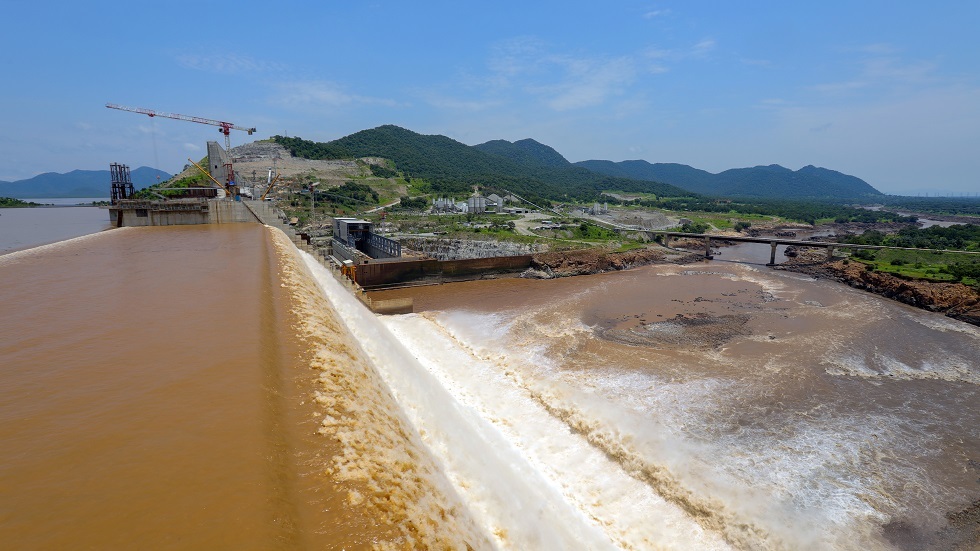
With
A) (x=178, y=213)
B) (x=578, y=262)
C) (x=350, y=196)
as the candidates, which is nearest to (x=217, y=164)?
(x=178, y=213)

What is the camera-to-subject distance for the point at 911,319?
24969mm

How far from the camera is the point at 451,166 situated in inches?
5389

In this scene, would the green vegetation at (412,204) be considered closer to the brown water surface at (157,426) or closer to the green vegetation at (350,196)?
the green vegetation at (350,196)

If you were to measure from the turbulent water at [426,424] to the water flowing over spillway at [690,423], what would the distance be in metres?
0.07

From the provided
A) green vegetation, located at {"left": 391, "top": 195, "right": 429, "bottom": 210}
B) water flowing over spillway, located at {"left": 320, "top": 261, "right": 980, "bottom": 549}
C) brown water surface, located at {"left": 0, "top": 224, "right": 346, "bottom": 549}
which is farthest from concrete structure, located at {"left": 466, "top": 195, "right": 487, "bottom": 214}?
brown water surface, located at {"left": 0, "top": 224, "right": 346, "bottom": 549}

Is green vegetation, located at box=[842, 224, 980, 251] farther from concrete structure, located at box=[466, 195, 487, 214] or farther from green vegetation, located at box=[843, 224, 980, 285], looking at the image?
concrete structure, located at box=[466, 195, 487, 214]

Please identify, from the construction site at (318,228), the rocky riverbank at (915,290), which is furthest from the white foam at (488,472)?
the rocky riverbank at (915,290)

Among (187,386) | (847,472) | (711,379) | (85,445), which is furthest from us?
(711,379)

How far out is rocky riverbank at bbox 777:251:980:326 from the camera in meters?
25.9

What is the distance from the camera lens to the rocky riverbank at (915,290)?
84.8 feet

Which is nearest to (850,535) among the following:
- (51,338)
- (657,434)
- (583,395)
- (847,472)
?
(847,472)

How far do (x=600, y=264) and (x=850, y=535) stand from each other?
31978mm

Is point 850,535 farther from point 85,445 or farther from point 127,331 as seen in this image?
point 127,331

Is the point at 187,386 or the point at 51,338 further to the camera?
the point at 51,338
